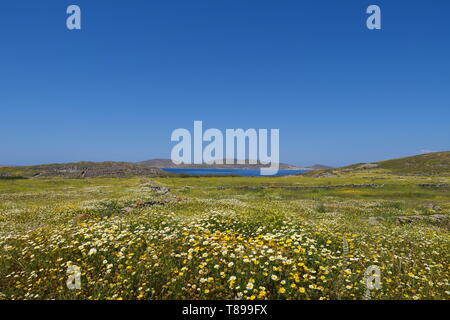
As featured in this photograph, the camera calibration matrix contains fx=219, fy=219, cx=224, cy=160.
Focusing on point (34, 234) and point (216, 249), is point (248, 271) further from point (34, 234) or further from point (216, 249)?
point (34, 234)

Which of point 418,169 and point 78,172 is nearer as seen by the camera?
point 78,172

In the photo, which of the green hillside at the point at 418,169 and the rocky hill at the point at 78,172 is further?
the rocky hill at the point at 78,172

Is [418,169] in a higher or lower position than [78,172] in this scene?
higher

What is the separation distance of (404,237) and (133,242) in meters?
11.9

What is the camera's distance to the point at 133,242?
7.48 metres

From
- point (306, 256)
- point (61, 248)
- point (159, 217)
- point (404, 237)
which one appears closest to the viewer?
point (306, 256)

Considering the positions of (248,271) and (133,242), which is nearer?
(248,271)

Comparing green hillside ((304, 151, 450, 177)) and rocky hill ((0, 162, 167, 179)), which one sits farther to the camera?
rocky hill ((0, 162, 167, 179))
